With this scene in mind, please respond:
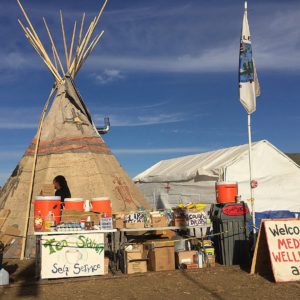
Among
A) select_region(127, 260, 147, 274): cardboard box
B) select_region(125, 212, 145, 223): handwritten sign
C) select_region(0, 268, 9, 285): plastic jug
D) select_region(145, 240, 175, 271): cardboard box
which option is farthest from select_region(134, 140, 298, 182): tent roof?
select_region(0, 268, 9, 285): plastic jug

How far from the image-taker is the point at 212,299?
6.97 metres

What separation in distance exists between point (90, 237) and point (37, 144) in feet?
17.6

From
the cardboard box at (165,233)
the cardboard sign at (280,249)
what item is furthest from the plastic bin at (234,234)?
the cardboard box at (165,233)

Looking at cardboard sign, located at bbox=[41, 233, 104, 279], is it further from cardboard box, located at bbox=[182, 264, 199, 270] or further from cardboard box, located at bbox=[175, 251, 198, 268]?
cardboard box, located at bbox=[182, 264, 199, 270]

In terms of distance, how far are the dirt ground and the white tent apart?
23.4ft

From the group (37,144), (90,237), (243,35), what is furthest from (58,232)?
(243,35)

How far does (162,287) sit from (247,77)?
5.43m

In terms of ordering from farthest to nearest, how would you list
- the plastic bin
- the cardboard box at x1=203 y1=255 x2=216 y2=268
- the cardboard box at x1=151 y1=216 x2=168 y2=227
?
1. the cardboard box at x1=151 y1=216 x2=168 y2=227
2. the plastic bin
3. the cardboard box at x1=203 y1=255 x2=216 y2=268

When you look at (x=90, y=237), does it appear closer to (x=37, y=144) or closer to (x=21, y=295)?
(x=21, y=295)

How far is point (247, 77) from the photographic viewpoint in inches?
425

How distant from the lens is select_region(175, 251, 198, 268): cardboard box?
10.0m

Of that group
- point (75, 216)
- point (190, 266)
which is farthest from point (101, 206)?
point (190, 266)

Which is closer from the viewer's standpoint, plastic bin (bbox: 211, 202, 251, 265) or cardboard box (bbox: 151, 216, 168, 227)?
plastic bin (bbox: 211, 202, 251, 265)

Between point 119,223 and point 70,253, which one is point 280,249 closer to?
point 119,223
